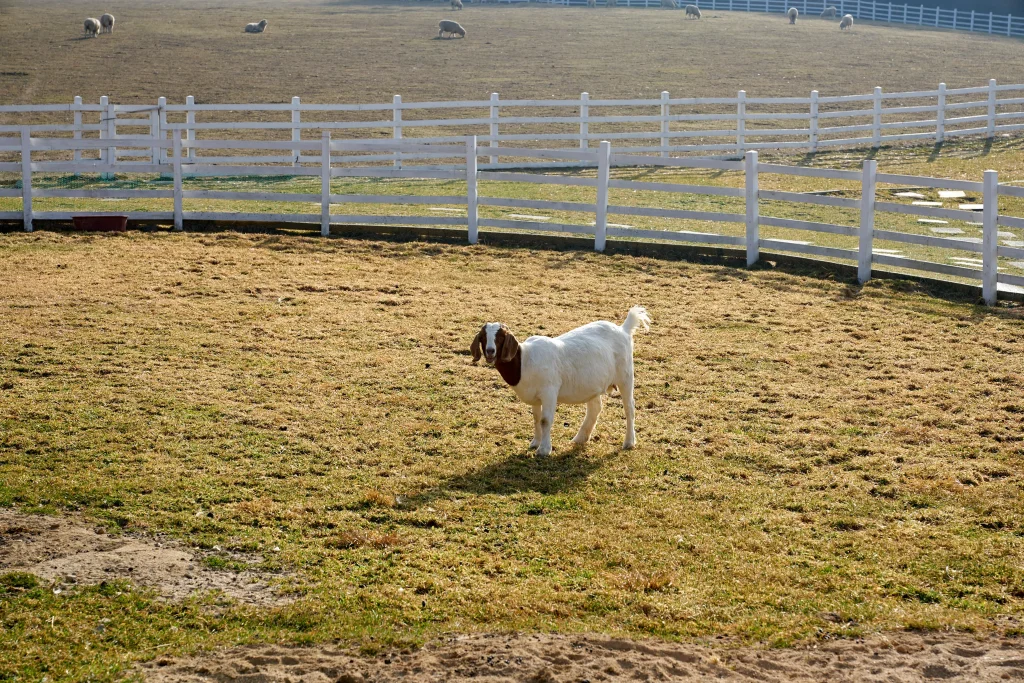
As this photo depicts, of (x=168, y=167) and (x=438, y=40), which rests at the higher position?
(x=438, y=40)

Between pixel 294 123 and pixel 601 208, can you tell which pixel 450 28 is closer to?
pixel 294 123

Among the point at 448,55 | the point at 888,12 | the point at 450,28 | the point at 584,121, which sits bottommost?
the point at 584,121

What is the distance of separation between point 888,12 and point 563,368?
66.3 metres

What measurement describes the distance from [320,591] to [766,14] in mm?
66808

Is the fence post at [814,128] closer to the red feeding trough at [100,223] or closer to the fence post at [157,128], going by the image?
the fence post at [157,128]

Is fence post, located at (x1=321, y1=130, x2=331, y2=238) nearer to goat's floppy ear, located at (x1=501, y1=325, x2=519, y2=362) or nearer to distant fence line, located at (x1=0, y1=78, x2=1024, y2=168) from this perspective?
distant fence line, located at (x1=0, y1=78, x2=1024, y2=168)

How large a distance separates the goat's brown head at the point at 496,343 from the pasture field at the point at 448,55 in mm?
28741

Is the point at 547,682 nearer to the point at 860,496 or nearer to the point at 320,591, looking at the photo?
the point at 320,591

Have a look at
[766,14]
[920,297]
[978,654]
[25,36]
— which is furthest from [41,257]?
[766,14]

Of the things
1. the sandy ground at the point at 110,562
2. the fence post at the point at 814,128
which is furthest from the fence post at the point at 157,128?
the sandy ground at the point at 110,562

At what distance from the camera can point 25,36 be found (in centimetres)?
4625

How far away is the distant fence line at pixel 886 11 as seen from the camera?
203ft

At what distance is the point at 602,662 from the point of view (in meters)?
5.17

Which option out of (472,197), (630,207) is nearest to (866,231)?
(630,207)
